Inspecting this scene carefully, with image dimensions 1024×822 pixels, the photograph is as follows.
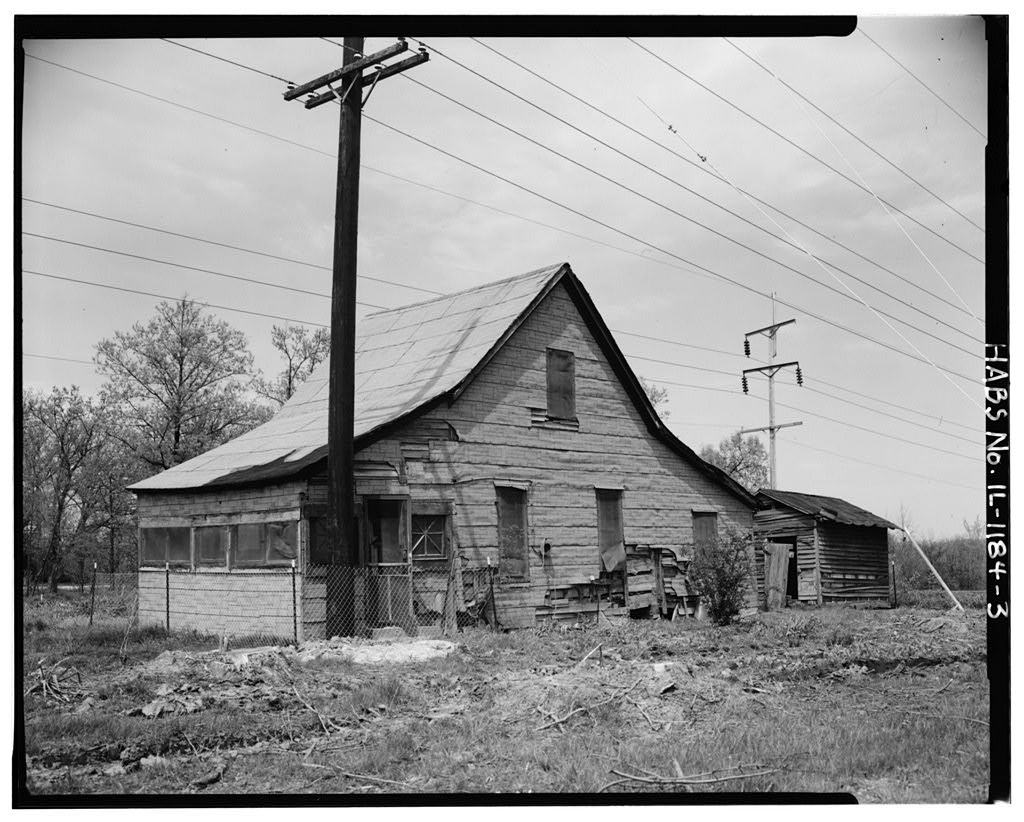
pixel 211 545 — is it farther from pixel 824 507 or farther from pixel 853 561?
pixel 853 561

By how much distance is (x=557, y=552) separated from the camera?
19500 mm

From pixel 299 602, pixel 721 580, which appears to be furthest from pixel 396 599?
pixel 721 580

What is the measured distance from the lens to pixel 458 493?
17.9m

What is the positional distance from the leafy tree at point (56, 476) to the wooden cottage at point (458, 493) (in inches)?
83.7

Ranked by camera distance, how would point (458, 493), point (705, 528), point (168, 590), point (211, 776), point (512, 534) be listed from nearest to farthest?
point (211, 776), point (168, 590), point (458, 493), point (512, 534), point (705, 528)

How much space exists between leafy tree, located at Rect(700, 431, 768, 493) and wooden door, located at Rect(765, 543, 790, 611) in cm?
2936

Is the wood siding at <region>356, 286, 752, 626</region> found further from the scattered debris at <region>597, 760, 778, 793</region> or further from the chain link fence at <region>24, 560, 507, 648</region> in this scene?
the scattered debris at <region>597, 760, 778, 793</region>

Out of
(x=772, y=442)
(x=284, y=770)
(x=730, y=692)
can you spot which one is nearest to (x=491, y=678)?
(x=730, y=692)

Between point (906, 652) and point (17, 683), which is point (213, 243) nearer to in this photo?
point (17, 683)

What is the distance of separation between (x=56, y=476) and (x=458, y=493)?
8.08m

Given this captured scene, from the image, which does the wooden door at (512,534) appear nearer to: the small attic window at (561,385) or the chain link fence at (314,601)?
the chain link fence at (314,601)

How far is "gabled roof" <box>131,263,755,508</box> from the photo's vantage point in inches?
682

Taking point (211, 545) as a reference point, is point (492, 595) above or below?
below

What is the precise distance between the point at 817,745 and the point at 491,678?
427 cm
